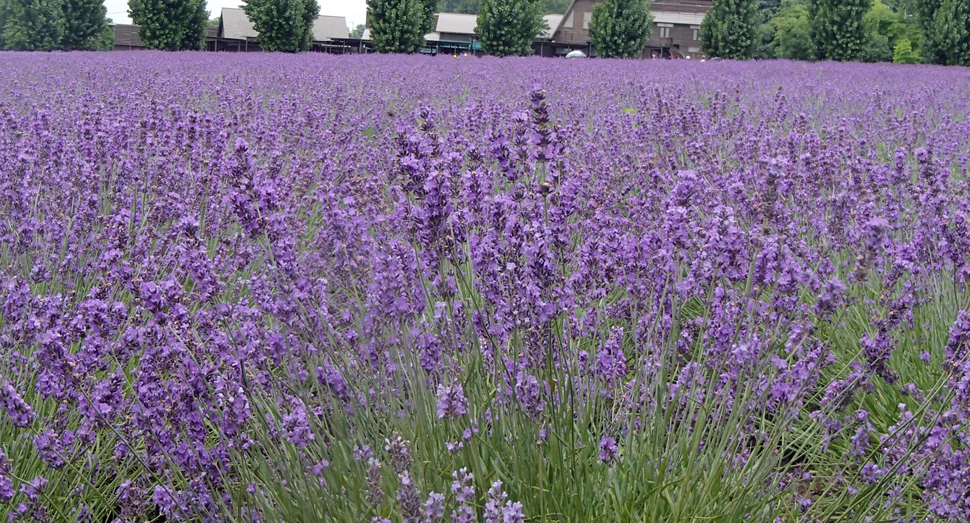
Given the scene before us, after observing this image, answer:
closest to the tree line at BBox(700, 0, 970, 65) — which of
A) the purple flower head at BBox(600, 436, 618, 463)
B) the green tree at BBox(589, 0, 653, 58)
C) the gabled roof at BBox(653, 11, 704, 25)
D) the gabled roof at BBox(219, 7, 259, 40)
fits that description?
the green tree at BBox(589, 0, 653, 58)

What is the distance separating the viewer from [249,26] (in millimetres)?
47906

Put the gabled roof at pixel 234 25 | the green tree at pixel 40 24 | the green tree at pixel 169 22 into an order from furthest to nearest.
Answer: the gabled roof at pixel 234 25 < the green tree at pixel 40 24 < the green tree at pixel 169 22

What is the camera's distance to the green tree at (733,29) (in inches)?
1064

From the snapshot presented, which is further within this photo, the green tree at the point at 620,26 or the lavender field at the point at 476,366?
the green tree at the point at 620,26

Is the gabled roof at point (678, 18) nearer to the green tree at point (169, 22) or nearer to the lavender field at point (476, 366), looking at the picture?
the green tree at point (169, 22)

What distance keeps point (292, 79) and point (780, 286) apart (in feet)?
28.5

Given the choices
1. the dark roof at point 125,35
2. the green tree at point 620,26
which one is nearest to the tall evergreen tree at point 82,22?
the dark roof at point 125,35

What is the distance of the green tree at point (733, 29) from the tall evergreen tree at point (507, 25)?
598cm

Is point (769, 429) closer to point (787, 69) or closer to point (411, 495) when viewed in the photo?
point (411, 495)

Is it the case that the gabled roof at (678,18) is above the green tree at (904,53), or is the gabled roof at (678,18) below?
above

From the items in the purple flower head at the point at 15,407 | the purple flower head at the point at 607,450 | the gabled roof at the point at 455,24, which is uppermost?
the gabled roof at the point at 455,24

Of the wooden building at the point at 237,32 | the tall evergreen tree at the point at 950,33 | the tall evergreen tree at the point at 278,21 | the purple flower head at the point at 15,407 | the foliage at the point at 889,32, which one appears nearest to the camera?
the purple flower head at the point at 15,407

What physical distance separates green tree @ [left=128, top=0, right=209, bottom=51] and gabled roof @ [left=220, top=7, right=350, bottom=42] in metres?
15.9

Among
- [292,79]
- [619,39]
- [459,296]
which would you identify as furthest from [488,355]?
[619,39]
